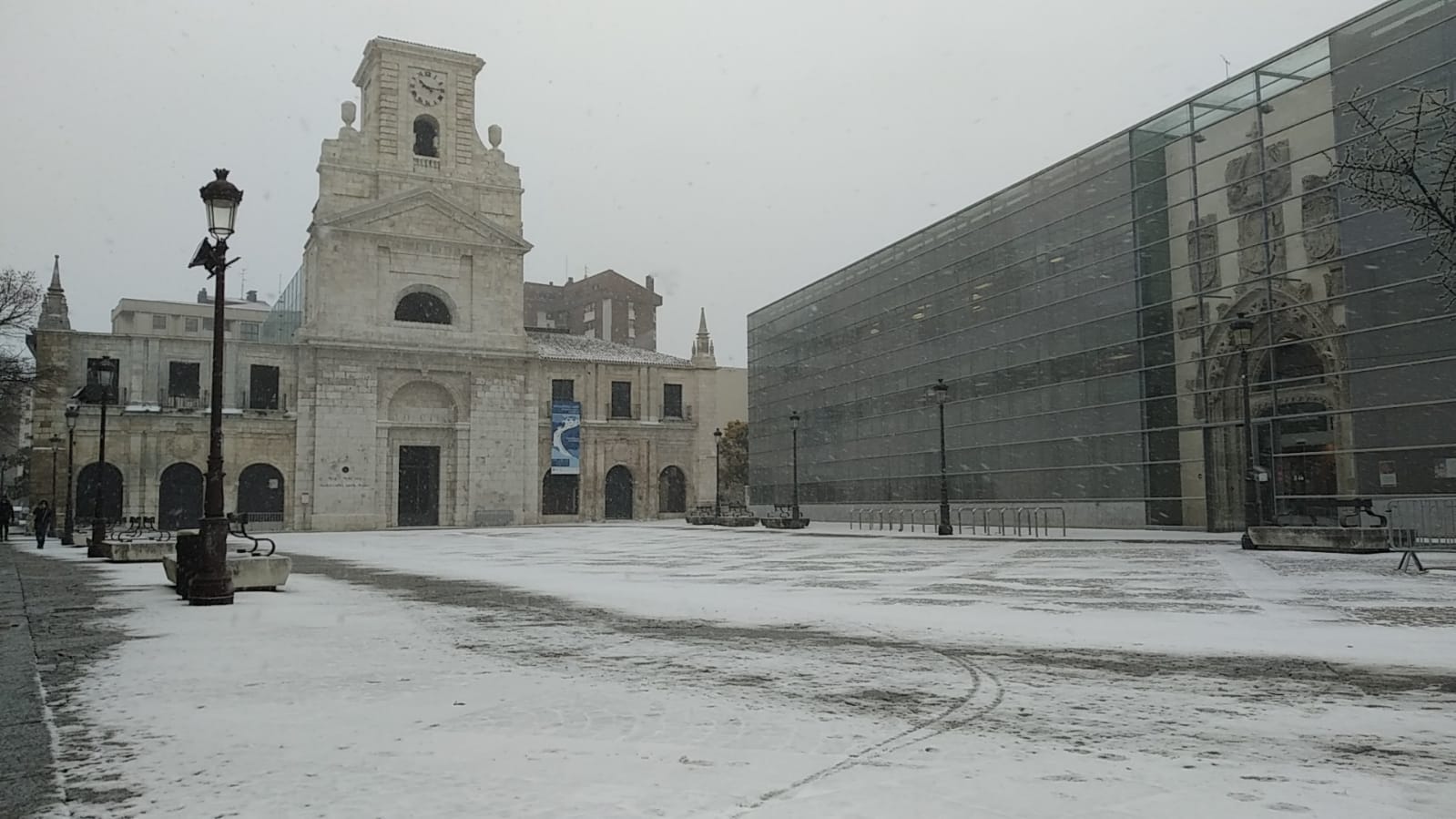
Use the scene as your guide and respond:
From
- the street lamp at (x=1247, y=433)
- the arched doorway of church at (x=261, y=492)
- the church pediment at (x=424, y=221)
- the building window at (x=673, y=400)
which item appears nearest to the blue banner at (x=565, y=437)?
the building window at (x=673, y=400)

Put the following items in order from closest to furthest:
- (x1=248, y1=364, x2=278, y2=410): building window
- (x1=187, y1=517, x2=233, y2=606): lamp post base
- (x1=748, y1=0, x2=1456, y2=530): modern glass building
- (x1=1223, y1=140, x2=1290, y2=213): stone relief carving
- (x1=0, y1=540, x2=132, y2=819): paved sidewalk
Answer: (x1=0, y1=540, x2=132, y2=819): paved sidewalk
(x1=187, y1=517, x2=233, y2=606): lamp post base
(x1=748, y1=0, x2=1456, y2=530): modern glass building
(x1=1223, y1=140, x2=1290, y2=213): stone relief carving
(x1=248, y1=364, x2=278, y2=410): building window

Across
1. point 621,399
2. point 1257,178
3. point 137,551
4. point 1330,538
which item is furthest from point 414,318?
point 1330,538

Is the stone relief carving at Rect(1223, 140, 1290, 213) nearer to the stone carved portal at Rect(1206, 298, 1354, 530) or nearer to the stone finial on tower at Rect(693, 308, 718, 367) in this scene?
the stone carved portal at Rect(1206, 298, 1354, 530)

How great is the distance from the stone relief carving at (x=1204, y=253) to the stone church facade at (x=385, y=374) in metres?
32.5

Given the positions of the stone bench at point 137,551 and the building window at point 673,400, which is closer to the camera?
the stone bench at point 137,551

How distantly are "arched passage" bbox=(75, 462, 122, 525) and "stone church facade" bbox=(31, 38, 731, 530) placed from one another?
10 centimetres

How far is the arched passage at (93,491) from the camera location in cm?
4338

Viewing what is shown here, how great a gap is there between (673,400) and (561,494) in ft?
30.5

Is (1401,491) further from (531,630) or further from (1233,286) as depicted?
(531,630)

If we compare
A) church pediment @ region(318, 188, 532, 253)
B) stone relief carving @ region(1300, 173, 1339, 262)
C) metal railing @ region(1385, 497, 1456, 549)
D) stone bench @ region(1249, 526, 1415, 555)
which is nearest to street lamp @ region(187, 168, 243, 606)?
stone bench @ region(1249, 526, 1415, 555)

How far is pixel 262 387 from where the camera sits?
4759cm

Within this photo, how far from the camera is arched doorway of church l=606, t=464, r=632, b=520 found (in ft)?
191

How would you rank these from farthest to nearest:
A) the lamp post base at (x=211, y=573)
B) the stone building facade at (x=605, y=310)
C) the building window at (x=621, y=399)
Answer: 1. the stone building facade at (x=605, y=310)
2. the building window at (x=621, y=399)
3. the lamp post base at (x=211, y=573)

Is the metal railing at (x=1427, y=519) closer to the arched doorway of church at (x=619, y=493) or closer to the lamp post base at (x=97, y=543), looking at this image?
the lamp post base at (x=97, y=543)
